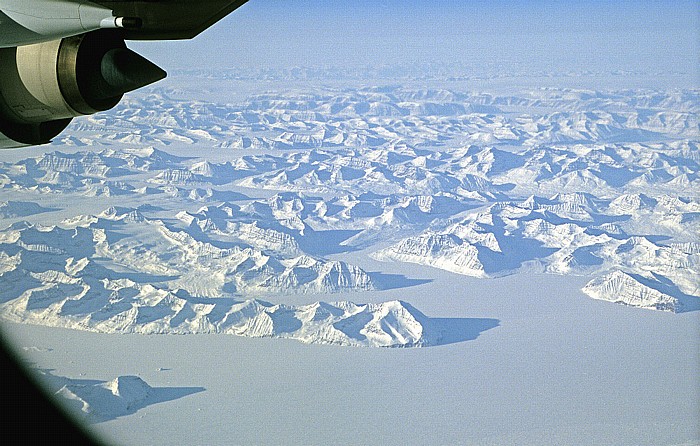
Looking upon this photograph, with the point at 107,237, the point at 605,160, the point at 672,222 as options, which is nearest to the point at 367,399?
the point at 107,237

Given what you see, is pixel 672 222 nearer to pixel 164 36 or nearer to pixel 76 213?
pixel 76 213

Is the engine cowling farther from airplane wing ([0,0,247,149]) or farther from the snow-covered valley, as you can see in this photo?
the snow-covered valley

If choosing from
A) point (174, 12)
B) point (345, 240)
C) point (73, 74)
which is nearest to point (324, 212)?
point (345, 240)

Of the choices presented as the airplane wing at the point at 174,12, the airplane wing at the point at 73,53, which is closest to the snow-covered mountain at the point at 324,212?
the airplane wing at the point at 73,53

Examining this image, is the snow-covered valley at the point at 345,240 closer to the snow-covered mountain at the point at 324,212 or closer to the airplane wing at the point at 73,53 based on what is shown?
the snow-covered mountain at the point at 324,212

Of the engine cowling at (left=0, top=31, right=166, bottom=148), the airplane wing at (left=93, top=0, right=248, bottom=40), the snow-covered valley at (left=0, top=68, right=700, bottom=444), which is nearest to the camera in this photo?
the airplane wing at (left=93, top=0, right=248, bottom=40)

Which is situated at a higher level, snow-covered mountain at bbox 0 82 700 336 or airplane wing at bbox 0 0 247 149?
airplane wing at bbox 0 0 247 149

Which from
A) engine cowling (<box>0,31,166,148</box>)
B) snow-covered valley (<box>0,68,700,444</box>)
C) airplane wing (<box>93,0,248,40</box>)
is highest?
airplane wing (<box>93,0,248,40</box>)

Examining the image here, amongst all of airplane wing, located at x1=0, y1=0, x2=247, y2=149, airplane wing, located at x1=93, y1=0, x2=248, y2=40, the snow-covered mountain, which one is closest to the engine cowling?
airplane wing, located at x1=0, y1=0, x2=247, y2=149

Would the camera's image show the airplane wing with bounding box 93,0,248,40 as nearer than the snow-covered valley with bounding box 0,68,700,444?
Yes
